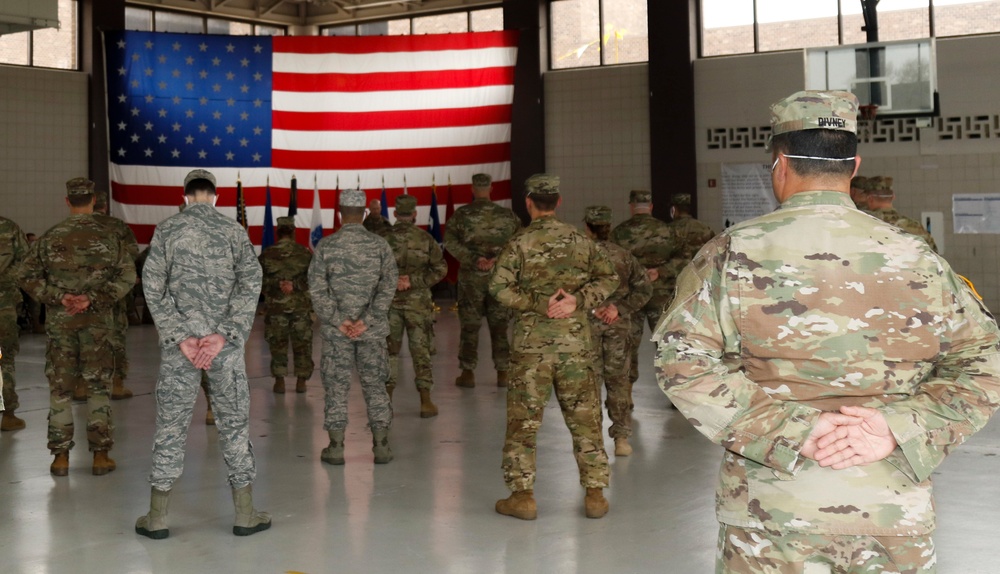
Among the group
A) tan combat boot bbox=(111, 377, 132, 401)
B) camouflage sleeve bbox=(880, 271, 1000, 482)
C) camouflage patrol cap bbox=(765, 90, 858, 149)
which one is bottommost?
tan combat boot bbox=(111, 377, 132, 401)

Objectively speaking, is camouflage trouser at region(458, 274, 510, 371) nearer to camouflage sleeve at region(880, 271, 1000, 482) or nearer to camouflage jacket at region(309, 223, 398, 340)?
camouflage jacket at region(309, 223, 398, 340)

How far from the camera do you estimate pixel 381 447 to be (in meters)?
6.30

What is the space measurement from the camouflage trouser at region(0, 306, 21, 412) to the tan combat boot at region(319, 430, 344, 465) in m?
2.63

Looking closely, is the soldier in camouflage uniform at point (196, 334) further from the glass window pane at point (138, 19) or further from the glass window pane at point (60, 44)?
the glass window pane at point (138, 19)

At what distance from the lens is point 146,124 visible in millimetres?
13742

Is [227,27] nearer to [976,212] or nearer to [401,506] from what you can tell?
[976,212]

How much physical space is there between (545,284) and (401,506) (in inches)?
53.9

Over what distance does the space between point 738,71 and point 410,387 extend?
931cm

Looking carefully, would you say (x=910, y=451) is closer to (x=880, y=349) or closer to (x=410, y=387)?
(x=880, y=349)

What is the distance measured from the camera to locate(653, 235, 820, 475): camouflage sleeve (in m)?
2.07

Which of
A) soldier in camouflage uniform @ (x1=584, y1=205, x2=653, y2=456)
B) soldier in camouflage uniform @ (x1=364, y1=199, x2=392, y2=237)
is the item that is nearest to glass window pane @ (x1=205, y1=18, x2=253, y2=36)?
soldier in camouflage uniform @ (x1=364, y1=199, x2=392, y2=237)

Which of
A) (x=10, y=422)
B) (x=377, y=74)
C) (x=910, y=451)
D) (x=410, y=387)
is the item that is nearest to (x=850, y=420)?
(x=910, y=451)

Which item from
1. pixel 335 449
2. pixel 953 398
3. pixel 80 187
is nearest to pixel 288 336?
pixel 335 449

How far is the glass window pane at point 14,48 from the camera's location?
53.7 feet
